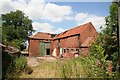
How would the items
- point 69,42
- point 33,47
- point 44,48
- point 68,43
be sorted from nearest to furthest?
point 69,42, point 68,43, point 33,47, point 44,48

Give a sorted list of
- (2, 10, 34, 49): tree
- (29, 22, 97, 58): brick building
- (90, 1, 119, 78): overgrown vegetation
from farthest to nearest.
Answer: (2, 10, 34, 49): tree, (29, 22, 97, 58): brick building, (90, 1, 119, 78): overgrown vegetation

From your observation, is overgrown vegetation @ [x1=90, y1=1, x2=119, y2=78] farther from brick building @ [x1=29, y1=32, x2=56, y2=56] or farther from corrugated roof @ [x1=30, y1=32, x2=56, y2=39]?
A: corrugated roof @ [x1=30, y1=32, x2=56, y2=39]

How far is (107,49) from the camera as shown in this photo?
5.36 metres

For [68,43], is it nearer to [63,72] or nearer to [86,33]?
[86,33]

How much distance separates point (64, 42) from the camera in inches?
567

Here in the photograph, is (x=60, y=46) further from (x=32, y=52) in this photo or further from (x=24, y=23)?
(x=24, y=23)

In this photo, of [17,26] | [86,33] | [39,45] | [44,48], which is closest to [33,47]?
[39,45]

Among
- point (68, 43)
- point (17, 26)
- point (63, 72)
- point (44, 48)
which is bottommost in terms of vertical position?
point (63, 72)

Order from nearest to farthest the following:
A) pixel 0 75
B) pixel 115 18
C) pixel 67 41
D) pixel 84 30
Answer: pixel 0 75 < pixel 115 18 < pixel 84 30 < pixel 67 41

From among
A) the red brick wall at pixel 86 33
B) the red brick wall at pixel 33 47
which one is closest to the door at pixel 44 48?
the red brick wall at pixel 33 47

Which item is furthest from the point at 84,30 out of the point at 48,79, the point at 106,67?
the point at 106,67

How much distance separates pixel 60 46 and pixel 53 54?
53.2 inches

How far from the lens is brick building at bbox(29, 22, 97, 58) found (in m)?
12.4

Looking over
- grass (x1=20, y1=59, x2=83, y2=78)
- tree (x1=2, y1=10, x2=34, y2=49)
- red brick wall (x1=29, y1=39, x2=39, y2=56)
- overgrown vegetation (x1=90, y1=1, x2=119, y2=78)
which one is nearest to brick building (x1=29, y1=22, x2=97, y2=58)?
red brick wall (x1=29, y1=39, x2=39, y2=56)
